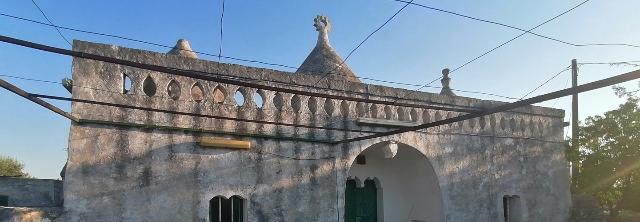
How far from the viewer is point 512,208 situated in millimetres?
14023

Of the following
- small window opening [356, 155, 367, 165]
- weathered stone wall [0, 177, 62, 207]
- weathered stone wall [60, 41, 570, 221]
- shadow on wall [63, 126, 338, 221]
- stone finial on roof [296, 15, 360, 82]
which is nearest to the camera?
shadow on wall [63, 126, 338, 221]

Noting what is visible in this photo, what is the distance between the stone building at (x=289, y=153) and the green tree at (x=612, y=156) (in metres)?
0.71

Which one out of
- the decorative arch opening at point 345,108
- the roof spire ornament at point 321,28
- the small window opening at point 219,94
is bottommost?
the decorative arch opening at point 345,108

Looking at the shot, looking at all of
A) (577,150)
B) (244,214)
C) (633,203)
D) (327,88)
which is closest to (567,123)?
(577,150)

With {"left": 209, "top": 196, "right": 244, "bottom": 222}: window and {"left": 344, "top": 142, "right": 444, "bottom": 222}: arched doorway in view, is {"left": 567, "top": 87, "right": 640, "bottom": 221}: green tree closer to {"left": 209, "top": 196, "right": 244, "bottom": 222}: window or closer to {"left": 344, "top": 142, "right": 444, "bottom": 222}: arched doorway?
{"left": 344, "top": 142, "right": 444, "bottom": 222}: arched doorway

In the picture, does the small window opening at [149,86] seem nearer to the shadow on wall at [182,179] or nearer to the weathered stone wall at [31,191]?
the shadow on wall at [182,179]

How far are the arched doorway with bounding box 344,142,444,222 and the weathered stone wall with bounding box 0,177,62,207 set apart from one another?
818 cm

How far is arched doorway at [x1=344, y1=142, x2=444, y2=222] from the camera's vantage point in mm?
12711

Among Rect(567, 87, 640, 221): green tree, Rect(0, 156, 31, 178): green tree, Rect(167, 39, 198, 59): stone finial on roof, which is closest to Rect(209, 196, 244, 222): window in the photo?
Rect(167, 39, 198, 59): stone finial on roof

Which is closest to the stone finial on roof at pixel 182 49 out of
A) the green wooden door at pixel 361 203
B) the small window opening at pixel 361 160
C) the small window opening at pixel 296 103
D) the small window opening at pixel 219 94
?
the small window opening at pixel 219 94

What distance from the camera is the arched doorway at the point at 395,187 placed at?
12.7 meters

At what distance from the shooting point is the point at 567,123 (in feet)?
50.3

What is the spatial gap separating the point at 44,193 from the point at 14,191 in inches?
29.2

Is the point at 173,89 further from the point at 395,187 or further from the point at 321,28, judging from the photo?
the point at 395,187
